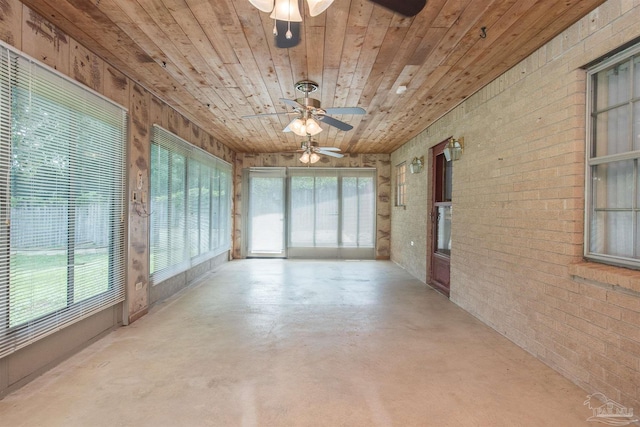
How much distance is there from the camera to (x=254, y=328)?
145 inches

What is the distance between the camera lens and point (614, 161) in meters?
2.42

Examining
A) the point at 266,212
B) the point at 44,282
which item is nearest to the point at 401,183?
the point at 266,212

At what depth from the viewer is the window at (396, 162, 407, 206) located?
7.59 metres

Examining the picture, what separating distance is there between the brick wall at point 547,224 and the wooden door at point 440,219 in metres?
0.91

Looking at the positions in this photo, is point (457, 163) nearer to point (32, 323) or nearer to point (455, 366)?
point (455, 366)

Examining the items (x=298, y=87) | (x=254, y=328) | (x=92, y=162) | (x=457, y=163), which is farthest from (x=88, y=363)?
(x=457, y=163)

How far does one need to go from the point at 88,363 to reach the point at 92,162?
5.77ft

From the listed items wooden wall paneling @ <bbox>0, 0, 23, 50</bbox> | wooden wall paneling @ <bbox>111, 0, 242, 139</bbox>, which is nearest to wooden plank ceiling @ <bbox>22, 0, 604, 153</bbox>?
wooden wall paneling @ <bbox>111, 0, 242, 139</bbox>

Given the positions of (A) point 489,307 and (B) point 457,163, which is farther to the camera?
(B) point 457,163

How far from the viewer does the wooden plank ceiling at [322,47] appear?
2463 mm

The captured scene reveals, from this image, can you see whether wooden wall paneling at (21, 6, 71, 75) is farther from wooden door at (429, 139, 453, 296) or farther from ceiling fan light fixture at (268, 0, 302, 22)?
wooden door at (429, 139, 453, 296)

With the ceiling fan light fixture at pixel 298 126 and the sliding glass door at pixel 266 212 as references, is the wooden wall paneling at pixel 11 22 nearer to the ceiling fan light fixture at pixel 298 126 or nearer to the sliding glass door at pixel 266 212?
the ceiling fan light fixture at pixel 298 126
